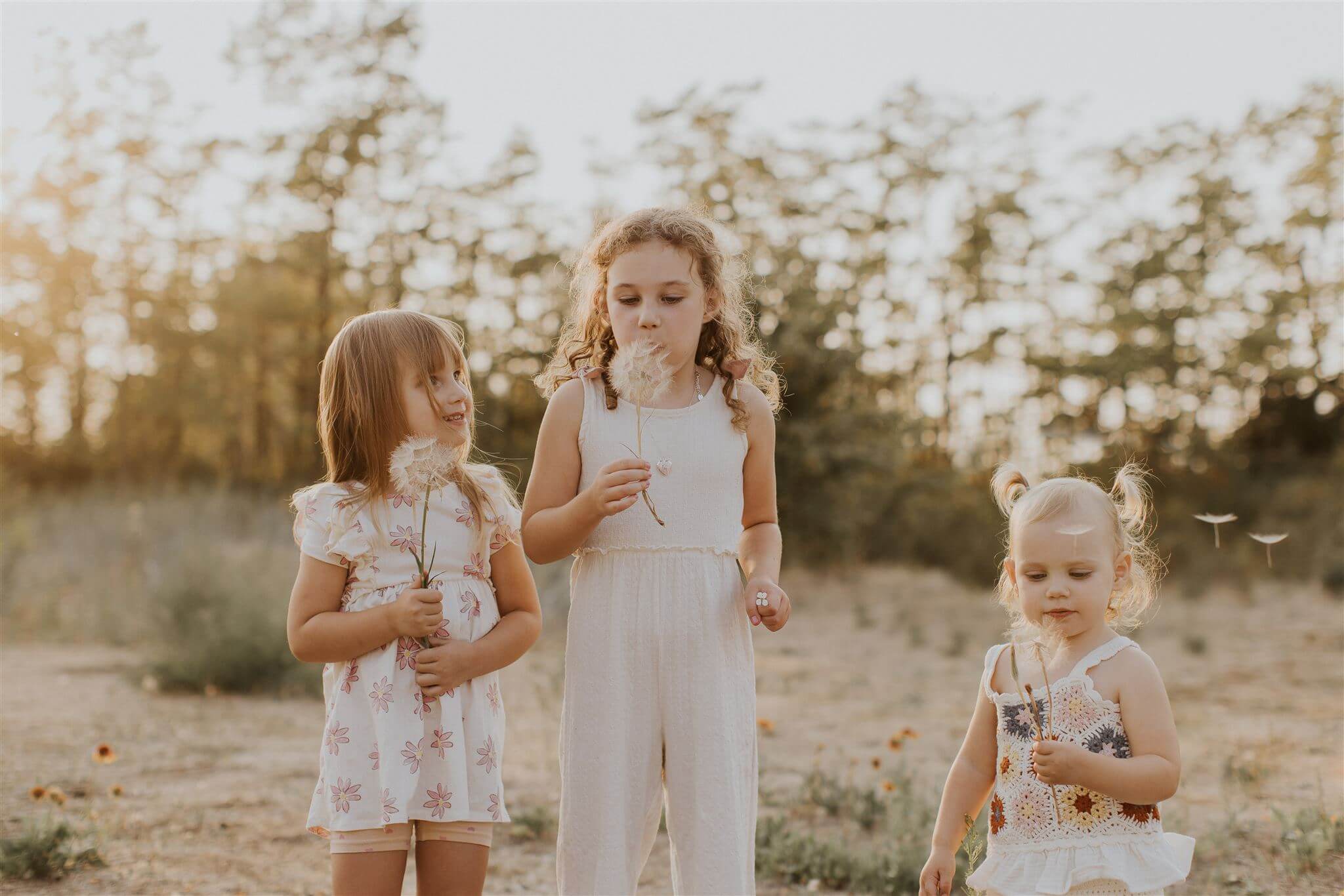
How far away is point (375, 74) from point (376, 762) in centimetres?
1819

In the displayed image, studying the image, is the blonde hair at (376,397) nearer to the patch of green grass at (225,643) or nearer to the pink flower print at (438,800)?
the pink flower print at (438,800)

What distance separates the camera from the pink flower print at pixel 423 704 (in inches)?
103

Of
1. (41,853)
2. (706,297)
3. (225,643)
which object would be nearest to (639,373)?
(706,297)

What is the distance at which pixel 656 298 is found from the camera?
9.22 feet

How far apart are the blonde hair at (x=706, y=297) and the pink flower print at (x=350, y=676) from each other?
2.77ft

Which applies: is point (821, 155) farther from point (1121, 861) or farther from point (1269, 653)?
point (1121, 861)

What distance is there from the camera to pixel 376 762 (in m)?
2.59

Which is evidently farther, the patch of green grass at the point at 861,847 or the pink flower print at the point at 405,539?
the patch of green grass at the point at 861,847

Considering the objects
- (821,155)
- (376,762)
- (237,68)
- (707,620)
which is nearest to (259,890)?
(376,762)

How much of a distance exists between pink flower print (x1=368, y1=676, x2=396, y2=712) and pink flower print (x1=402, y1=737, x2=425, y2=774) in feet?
0.32

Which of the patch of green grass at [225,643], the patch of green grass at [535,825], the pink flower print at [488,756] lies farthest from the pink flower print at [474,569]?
the patch of green grass at [225,643]

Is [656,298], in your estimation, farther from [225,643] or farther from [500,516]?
[225,643]

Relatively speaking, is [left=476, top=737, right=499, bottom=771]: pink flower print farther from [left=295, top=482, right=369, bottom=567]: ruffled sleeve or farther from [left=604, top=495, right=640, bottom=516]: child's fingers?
[left=604, top=495, right=640, bottom=516]: child's fingers

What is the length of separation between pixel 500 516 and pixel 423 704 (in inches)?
18.6
